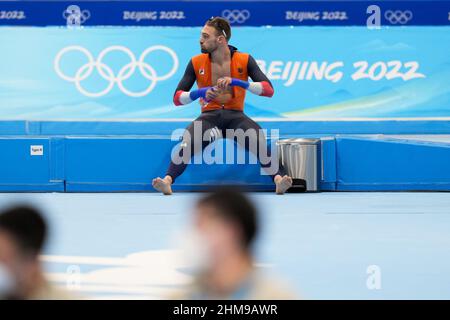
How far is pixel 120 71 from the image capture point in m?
7.88

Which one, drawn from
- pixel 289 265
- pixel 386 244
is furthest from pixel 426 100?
pixel 289 265

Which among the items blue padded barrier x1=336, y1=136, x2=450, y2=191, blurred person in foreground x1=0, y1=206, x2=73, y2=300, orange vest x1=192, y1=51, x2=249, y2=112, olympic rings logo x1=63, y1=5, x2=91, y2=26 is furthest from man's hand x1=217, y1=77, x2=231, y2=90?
blurred person in foreground x1=0, y1=206, x2=73, y2=300

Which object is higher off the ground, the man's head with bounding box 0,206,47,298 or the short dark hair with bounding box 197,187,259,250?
the short dark hair with bounding box 197,187,259,250

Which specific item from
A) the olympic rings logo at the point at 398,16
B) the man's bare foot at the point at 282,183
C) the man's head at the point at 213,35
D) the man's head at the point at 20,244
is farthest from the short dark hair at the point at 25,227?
the olympic rings logo at the point at 398,16

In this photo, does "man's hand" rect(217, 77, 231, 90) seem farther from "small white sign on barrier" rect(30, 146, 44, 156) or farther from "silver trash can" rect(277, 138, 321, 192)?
"small white sign on barrier" rect(30, 146, 44, 156)

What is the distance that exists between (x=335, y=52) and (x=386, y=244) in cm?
475

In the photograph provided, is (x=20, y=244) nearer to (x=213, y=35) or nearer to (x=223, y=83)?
(x=223, y=83)

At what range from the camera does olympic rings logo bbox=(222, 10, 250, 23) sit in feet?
26.9

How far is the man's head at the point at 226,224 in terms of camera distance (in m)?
0.98

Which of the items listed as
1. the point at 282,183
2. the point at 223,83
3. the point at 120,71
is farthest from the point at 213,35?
the point at 120,71

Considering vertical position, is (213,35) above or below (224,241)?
above

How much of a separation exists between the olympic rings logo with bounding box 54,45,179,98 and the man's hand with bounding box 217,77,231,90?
1897 millimetres

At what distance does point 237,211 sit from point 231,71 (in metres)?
5.51
